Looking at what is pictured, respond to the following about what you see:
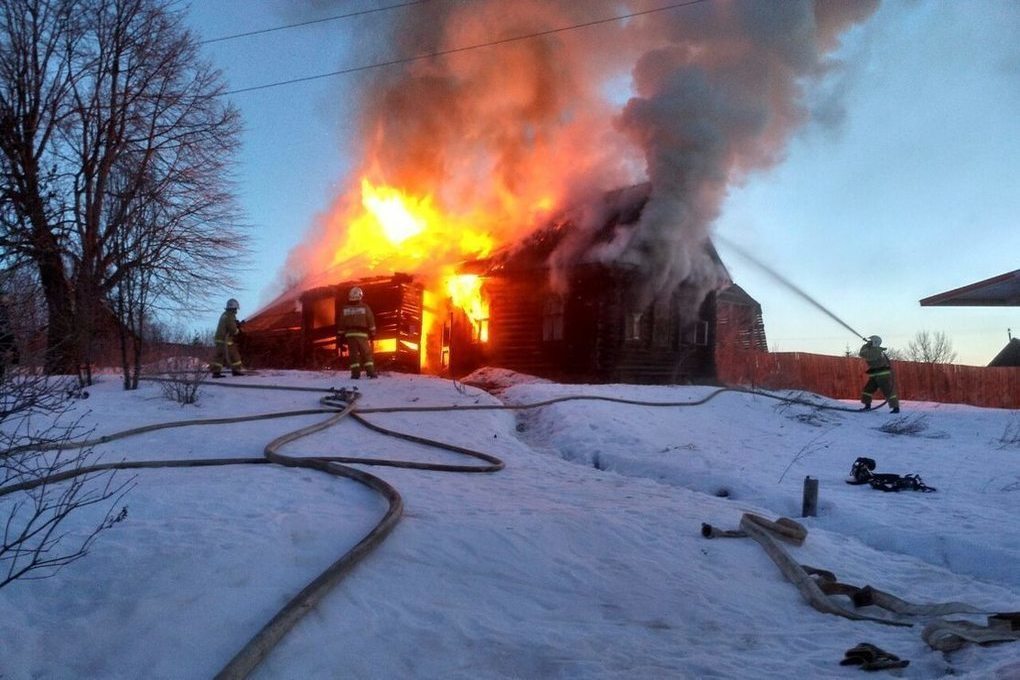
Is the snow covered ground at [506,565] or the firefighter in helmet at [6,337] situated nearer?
the snow covered ground at [506,565]

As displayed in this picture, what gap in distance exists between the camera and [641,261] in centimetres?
1678

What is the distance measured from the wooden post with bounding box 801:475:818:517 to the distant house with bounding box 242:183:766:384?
10365 millimetres

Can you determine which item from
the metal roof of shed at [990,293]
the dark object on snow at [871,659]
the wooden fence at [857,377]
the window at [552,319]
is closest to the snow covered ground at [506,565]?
the dark object on snow at [871,659]

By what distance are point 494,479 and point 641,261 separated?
34.6 feet

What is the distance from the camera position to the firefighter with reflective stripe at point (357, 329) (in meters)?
13.7

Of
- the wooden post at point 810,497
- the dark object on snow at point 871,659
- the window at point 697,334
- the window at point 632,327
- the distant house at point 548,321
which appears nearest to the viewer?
the dark object on snow at point 871,659

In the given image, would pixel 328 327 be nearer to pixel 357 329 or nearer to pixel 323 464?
pixel 357 329

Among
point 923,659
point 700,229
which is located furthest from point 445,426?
point 700,229

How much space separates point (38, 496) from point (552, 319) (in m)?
14.2

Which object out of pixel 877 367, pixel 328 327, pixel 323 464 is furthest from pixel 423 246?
pixel 323 464

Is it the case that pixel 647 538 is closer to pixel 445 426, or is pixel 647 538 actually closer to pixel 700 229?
pixel 445 426

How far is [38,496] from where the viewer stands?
17.0 feet

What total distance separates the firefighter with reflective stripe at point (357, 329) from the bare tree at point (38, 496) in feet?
23.6

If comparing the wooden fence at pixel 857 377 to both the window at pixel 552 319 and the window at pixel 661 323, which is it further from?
the window at pixel 552 319
